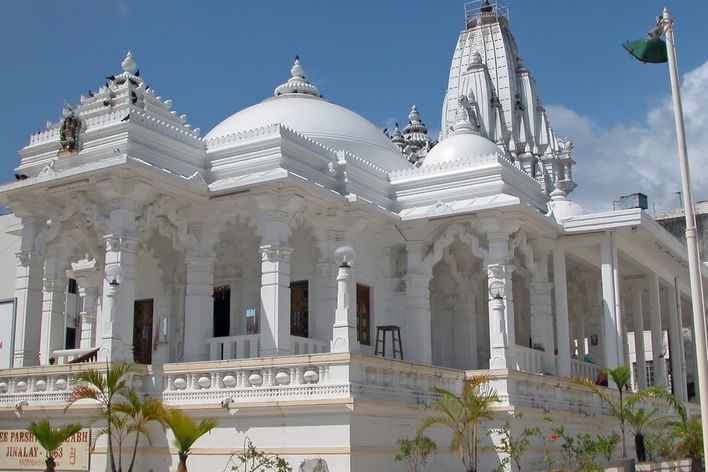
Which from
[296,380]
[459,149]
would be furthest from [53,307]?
[459,149]

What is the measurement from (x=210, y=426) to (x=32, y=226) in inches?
335

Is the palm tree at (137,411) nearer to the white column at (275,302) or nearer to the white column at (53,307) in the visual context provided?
the white column at (275,302)

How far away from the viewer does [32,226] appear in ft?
72.1

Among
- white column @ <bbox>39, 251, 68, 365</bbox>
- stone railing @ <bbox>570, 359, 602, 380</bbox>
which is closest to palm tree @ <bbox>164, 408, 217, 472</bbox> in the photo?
white column @ <bbox>39, 251, 68, 365</bbox>

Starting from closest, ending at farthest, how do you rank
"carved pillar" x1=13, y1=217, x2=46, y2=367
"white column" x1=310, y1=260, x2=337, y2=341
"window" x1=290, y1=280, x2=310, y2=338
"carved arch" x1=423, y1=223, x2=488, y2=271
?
"carved pillar" x1=13, y1=217, x2=46, y2=367 → "white column" x1=310, y1=260, x2=337, y2=341 → "window" x1=290, y1=280, x2=310, y2=338 → "carved arch" x1=423, y1=223, x2=488, y2=271

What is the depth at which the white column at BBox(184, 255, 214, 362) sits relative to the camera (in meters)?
22.1

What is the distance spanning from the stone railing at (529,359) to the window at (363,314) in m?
3.98

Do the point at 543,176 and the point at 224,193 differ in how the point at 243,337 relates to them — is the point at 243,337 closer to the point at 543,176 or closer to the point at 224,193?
the point at 224,193

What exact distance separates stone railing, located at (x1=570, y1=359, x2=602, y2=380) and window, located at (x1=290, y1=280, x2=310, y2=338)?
8.42m

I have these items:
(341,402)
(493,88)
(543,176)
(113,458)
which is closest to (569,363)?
(341,402)

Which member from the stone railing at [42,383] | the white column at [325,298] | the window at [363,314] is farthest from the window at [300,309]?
the stone railing at [42,383]

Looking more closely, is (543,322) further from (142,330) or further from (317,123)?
(142,330)

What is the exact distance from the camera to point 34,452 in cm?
1883

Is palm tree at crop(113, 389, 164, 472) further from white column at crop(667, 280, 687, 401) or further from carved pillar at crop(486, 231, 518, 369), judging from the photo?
white column at crop(667, 280, 687, 401)
